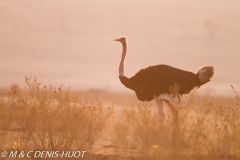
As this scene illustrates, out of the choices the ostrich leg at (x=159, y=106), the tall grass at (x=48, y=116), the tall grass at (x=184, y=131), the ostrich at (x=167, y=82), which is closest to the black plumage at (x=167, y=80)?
the ostrich at (x=167, y=82)

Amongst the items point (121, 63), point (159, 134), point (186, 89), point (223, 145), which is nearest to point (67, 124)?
point (159, 134)

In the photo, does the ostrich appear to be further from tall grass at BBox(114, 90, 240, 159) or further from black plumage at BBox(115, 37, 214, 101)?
tall grass at BBox(114, 90, 240, 159)

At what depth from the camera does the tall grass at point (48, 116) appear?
398 inches

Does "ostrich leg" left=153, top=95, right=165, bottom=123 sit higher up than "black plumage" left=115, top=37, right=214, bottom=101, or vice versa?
"black plumage" left=115, top=37, right=214, bottom=101

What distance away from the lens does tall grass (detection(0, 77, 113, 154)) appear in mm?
10117

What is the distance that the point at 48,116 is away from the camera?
10.3 metres

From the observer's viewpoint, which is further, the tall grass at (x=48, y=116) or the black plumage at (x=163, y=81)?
the black plumage at (x=163, y=81)

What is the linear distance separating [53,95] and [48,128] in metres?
Result: 0.70

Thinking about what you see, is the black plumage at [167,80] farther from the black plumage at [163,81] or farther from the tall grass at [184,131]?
the tall grass at [184,131]

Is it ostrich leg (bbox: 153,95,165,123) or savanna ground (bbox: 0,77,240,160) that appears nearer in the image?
savanna ground (bbox: 0,77,240,160)

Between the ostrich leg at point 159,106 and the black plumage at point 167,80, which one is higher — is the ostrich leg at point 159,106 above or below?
below

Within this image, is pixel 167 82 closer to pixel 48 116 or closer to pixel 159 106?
pixel 159 106

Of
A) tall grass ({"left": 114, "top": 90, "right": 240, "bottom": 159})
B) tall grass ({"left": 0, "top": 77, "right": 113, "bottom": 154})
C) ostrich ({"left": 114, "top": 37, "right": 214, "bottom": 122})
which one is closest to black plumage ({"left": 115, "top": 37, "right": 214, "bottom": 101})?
ostrich ({"left": 114, "top": 37, "right": 214, "bottom": 122})

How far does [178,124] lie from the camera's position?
35.0 feet
